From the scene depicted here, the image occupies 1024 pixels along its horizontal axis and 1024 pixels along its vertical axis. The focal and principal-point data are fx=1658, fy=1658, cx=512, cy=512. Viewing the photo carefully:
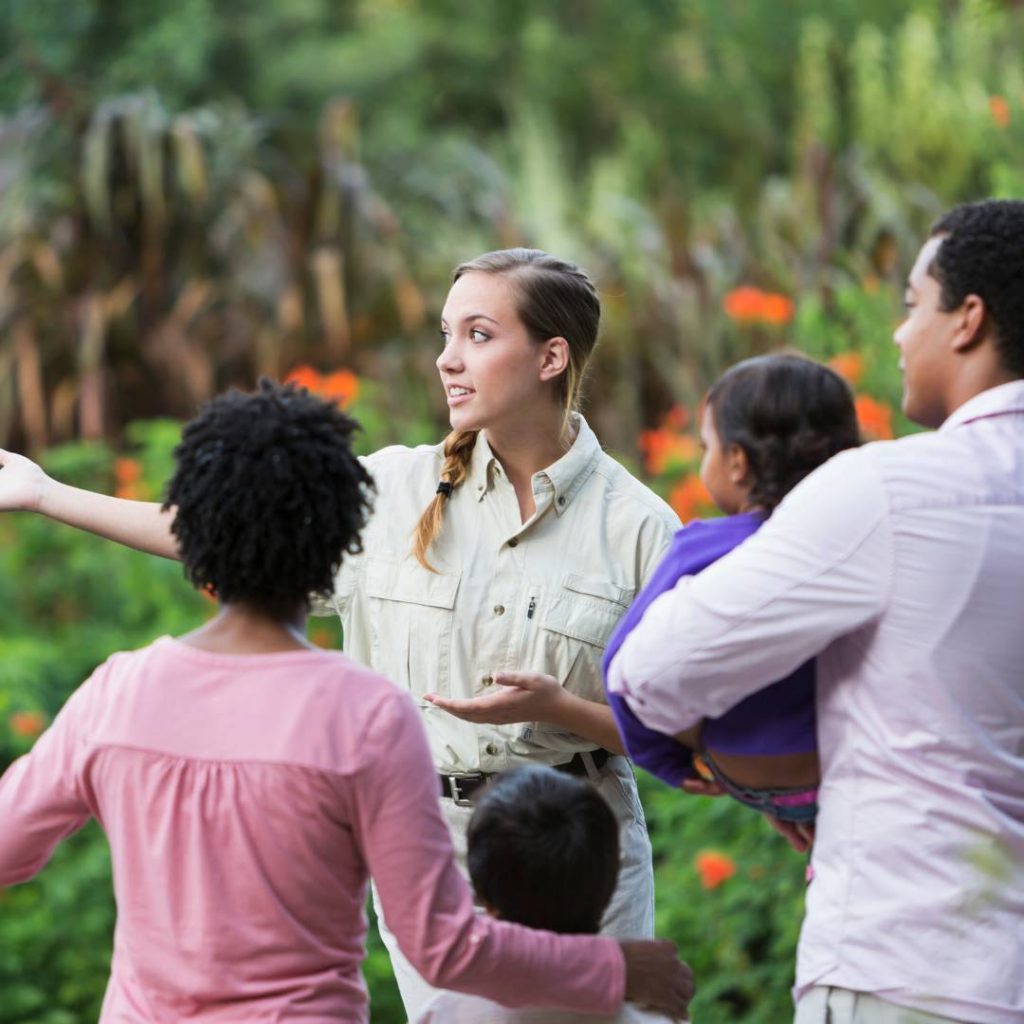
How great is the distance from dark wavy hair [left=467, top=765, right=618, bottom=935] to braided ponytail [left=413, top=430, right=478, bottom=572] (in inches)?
26.5

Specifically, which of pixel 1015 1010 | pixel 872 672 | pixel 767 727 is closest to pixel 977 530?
pixel 872 672

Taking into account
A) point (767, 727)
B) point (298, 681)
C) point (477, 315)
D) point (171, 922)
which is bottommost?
point (171, 922)

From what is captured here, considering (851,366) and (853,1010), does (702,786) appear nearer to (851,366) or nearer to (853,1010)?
(853,1010)

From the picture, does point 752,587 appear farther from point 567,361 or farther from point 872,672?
point 567,361

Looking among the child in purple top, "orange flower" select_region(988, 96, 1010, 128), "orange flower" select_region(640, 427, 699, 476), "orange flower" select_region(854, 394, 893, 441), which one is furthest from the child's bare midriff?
"orange flower" select_region(988, 96, 1010, 128)

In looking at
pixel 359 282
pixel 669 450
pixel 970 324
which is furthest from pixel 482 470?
pixel 359 282

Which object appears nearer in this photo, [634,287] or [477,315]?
[477,315]

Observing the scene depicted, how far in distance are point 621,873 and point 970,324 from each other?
1117mm

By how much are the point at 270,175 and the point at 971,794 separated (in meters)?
Result: 6.29

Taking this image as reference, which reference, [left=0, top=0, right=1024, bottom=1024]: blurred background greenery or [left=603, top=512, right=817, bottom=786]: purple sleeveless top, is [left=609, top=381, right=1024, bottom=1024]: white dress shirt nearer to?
[left=603, top=512, right=817, bottom=786]: purple sleeveless top

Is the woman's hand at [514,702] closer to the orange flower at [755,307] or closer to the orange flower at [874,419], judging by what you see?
the orange flower at [874,419]

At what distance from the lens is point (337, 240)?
24.3 feet

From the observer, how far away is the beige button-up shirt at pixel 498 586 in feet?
9.16

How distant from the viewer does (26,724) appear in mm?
5055
